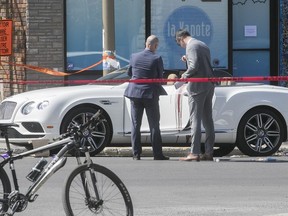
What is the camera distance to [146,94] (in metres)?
12.3

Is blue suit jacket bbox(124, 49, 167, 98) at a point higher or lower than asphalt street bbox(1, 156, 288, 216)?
higher

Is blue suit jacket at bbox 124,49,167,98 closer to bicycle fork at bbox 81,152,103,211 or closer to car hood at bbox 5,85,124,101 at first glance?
car hood at bbox 5,85,124,101

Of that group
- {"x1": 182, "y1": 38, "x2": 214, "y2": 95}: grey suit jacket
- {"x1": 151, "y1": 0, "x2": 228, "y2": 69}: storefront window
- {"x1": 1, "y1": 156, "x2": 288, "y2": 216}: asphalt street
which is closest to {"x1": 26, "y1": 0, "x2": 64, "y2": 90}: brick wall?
{"x1": 151, "y1": 0, "x2": 228, "y2": 69}: storefront window

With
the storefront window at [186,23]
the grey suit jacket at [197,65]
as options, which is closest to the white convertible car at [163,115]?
the grey suit jacket at [197,65]

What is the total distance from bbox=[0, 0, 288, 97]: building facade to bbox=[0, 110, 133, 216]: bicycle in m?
11.8

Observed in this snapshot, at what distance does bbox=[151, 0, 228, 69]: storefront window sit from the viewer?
19062mm

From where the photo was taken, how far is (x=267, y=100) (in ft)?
43.1

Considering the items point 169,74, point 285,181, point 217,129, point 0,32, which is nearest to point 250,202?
point 285,181

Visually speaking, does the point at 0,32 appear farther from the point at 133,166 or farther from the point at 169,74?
the point at 133,166

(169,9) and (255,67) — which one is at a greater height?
(169,9)

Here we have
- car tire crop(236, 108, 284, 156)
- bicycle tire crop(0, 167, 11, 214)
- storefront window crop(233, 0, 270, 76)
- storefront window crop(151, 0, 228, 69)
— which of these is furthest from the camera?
storefront window crop(233, 0, 270, 76)

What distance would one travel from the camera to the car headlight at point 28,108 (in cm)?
1275

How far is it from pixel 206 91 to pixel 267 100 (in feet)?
4.34

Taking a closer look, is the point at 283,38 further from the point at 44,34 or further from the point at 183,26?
the point at 44,34
